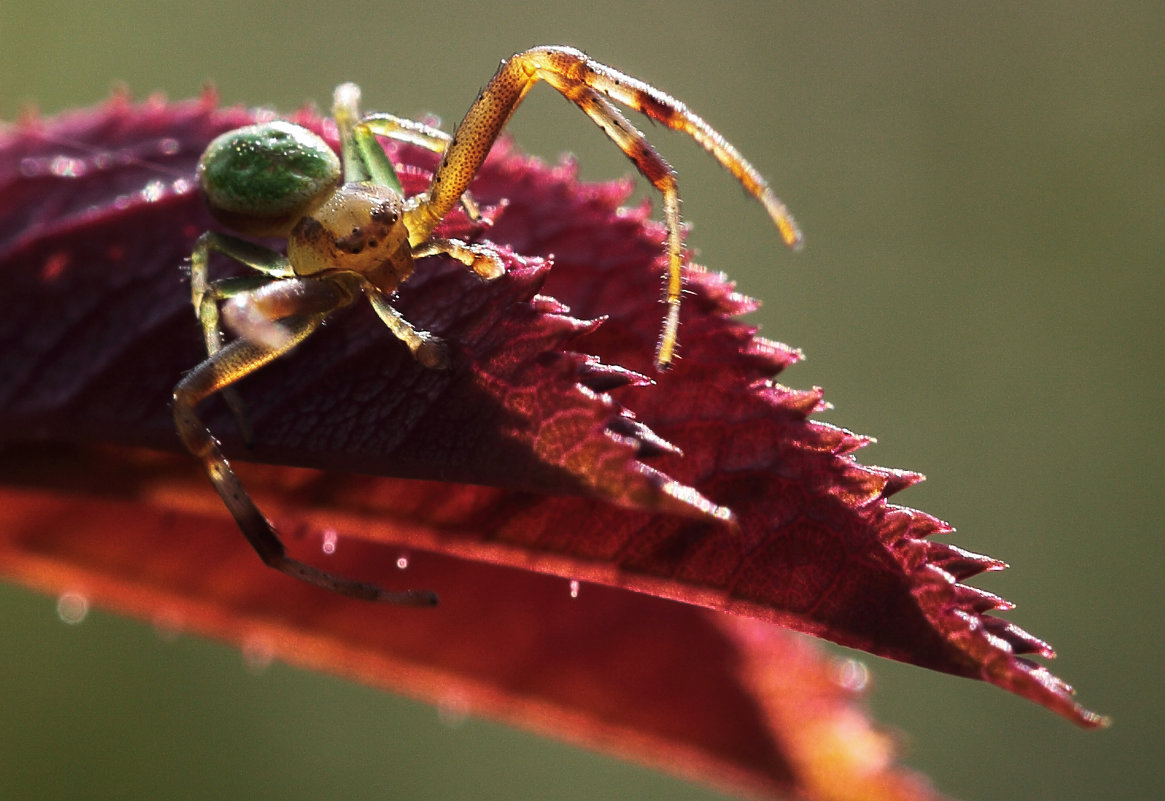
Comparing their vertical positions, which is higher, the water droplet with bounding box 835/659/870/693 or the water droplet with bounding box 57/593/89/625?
the water droplet with bounding box 835/659/870/693

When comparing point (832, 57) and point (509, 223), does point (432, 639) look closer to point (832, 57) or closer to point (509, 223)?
point (509, 223)

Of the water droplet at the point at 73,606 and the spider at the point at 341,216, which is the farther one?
the water droplet at the point at 73,606

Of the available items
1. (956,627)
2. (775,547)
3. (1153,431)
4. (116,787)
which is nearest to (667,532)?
(775,547)

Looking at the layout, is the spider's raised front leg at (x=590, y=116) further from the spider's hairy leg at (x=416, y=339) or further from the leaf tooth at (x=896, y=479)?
the leaf tooth at (x=896, y=479)

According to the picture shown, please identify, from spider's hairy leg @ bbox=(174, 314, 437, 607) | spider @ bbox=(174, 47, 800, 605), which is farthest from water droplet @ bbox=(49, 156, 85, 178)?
spider's hairy leg @ bbox=(174, 314, 437, 607)

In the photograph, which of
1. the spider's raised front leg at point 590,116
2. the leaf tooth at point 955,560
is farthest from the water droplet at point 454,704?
the leaf tooth at point 955,560

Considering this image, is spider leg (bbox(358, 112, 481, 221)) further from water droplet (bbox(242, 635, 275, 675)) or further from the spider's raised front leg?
water droplet (bbox(242, 635, 275, 675))
